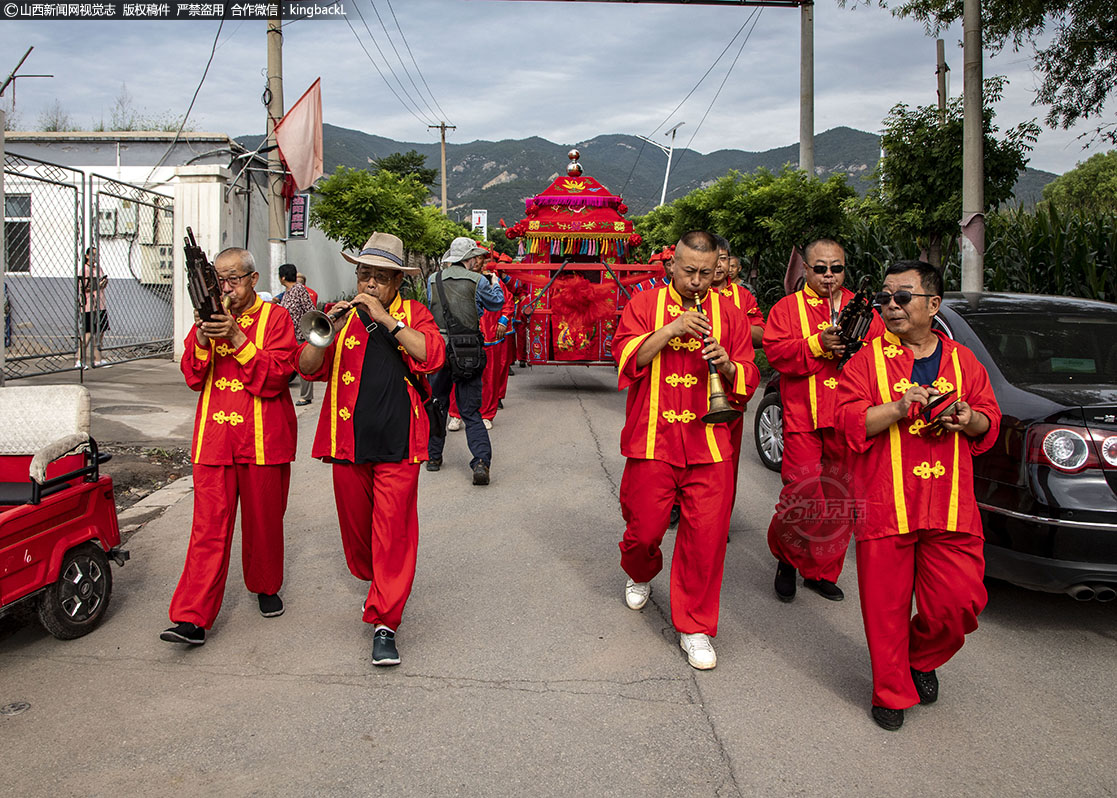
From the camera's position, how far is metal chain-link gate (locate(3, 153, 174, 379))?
10.8 metres

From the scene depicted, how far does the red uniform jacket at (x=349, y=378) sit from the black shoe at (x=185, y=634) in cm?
97

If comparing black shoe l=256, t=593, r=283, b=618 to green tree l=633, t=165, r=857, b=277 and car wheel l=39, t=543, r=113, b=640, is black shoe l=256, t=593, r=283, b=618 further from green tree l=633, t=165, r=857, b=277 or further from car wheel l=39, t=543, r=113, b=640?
green tree l=633, t=165, r=857, b=277

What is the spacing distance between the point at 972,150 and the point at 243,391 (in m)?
8.46

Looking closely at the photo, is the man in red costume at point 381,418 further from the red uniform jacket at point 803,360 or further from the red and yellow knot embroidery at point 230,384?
the red uniform jacket at point 803,360

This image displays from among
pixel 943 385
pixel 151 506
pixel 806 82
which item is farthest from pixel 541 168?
pixel 943 385

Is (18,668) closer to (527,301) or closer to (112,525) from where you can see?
(112,525)

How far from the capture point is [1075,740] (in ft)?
11.5

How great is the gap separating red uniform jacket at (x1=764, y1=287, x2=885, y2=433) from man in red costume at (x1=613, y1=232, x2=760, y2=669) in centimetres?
71

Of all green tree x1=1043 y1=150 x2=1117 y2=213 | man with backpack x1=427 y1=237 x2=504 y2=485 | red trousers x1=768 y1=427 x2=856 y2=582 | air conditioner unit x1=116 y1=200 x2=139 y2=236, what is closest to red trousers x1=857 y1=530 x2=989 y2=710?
red trousers x1=768 y1=427 x2=856 y2=582

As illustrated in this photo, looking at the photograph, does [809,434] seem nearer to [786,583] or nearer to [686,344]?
[786,583]

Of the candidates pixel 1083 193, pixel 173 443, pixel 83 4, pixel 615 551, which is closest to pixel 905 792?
pixel 615 551

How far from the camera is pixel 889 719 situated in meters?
3.58

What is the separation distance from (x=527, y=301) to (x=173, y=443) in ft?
16.7

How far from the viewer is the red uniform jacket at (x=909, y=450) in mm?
3533
